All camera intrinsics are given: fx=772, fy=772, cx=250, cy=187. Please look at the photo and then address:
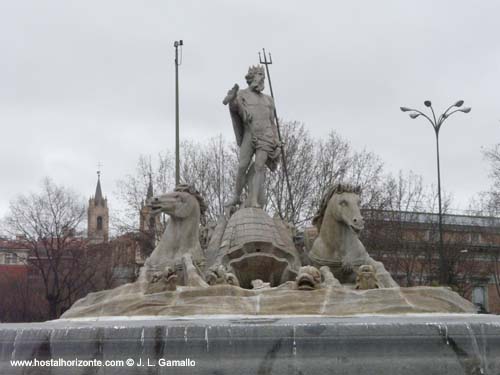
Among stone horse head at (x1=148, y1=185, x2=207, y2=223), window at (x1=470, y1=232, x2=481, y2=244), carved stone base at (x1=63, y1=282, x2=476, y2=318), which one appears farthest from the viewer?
window at (x1=470, y1=232, x2=481, y2=244)

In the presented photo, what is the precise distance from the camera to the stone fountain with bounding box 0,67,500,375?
7.49 meters

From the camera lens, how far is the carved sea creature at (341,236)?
488 inches

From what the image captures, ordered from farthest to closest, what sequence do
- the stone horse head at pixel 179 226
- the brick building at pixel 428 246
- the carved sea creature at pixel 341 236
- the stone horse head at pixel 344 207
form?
1. the brick building at pixel 428 246
2. the stone horse head at pixel 179 226
3. the carved sea creature at pixel 341 236
4. the stone horse head at pixel 344 207

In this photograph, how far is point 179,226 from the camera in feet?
43.6

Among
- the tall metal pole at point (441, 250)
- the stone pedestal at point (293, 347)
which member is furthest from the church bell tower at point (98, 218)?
the stone pedestal at point (293, 347)

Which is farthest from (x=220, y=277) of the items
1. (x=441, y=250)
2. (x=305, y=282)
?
(x=441, y=250)

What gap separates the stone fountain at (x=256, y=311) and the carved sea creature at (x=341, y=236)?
0.06ft

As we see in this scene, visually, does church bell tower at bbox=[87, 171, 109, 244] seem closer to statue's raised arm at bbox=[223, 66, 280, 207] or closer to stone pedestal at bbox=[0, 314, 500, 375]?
statue's raised arm at bbox=[223, 66, 280, 207]

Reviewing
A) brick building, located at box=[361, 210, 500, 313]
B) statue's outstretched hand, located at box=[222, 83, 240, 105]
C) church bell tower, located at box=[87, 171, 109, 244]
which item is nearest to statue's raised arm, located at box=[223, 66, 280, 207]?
statue's outstretched hand, located at box=[222, 83, 240, 105]

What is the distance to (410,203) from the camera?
128 feet

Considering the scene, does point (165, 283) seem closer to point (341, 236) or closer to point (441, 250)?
point (341, 236)

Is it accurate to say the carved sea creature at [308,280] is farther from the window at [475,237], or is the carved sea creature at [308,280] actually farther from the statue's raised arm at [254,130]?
the window at [475,237]

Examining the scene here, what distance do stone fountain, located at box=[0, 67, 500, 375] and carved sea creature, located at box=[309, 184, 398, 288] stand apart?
18mm

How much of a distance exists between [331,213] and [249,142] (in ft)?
9.32
